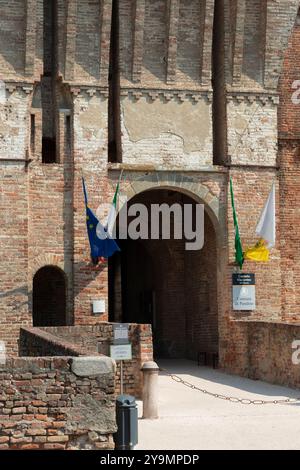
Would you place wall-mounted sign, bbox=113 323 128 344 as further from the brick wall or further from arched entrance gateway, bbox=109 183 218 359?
the brick wall

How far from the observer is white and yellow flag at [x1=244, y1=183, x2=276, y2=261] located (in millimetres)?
22625

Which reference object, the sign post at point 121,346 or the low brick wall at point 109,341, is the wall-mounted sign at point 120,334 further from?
the low brick wall at point 109,341

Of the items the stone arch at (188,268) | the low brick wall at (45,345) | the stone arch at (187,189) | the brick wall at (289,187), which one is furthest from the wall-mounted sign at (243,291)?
the low brick wall at (45,345)

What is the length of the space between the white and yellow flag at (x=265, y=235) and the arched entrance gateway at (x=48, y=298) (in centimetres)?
495

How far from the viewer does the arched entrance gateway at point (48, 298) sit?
24406mm

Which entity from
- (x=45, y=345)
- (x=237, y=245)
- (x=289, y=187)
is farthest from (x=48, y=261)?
(x=45, y=345)

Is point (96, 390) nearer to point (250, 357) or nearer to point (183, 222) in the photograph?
point (250, 357)

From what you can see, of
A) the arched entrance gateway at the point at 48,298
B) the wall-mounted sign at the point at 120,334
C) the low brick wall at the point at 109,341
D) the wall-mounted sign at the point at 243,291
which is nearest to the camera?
the low brick wall at the point at 109,341

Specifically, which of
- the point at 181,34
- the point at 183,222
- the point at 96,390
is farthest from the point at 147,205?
the point at 96,390

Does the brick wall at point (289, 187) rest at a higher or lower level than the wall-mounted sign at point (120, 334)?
higher

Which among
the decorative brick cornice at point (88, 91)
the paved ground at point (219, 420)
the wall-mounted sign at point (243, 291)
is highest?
the decorative brick cornice at point (88, 91)

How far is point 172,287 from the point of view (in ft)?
87.0

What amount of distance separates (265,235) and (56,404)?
517 inches

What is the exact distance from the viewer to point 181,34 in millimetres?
23250
